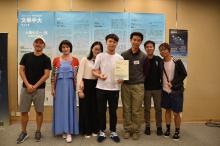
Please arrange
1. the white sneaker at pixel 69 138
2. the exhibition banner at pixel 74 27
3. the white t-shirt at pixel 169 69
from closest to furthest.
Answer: the white sneaker at pixel 69 138
the white t-shirt at pixel 169 69
the exhibition banner at pixel 74 27

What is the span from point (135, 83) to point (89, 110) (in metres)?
0.86

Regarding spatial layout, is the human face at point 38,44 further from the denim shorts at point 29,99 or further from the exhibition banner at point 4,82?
the exhibition banner at point 4,82

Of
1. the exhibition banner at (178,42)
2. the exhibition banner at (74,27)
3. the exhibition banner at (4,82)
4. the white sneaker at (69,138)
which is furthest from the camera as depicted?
the exhibition banner at (178,42)

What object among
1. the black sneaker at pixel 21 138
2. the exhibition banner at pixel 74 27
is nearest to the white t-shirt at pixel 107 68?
the exhibition banner at pixel 74 27

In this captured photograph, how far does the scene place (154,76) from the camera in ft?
8.96

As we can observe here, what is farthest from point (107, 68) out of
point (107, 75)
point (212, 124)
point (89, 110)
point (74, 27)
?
point (212, 124)

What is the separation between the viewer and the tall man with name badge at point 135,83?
2.53 metres

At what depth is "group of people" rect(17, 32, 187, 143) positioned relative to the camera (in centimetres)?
245

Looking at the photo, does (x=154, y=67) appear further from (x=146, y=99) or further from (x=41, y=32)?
(x=41, y=32)

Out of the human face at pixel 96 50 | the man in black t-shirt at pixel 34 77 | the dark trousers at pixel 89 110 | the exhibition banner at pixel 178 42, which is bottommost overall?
the dark trousers at pixel 89 110

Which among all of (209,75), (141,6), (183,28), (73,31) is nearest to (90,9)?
(73,31)

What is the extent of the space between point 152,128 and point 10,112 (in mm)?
2957

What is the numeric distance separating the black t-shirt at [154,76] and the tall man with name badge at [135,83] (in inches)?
6.6

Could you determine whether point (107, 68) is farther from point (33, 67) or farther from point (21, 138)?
point (21, 138)
